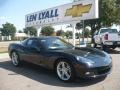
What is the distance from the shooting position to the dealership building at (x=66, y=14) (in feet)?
60.1

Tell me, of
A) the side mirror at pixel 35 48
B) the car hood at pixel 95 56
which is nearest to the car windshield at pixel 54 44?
the side mirror at pixel 35 48

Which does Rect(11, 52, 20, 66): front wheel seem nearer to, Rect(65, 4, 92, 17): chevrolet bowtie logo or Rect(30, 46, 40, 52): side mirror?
Rect(30, 46, 40, 52): side mirror

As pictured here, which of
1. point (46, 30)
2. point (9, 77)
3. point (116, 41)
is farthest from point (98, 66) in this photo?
point (46, 30)

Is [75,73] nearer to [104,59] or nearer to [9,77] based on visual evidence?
[104,59]

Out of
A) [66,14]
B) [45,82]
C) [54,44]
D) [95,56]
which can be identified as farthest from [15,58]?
[66,14]

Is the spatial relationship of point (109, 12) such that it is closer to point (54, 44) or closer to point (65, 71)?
point (54, 44)

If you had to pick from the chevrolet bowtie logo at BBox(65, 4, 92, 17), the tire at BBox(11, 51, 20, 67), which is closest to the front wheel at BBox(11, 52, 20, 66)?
the tire at BBox(11, 51, 20, 67)

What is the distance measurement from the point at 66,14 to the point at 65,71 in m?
13.2

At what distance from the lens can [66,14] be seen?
66.3 feet

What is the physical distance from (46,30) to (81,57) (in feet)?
222

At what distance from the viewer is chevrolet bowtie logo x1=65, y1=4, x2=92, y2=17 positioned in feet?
60.7

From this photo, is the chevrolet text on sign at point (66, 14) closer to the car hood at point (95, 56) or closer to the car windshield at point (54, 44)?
the car windshield at point (54, 44)

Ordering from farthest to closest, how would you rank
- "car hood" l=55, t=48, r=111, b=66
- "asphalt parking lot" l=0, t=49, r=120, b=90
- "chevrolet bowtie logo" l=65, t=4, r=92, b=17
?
"chevrolet bowtie logo" l=65, t=4, r=92, b=17 → "car hood" l=55, t=48, r=111, b=66 → "asphalt parking lot" l=0, t=49, r=120, b=90

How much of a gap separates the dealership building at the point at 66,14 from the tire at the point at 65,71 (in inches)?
430
